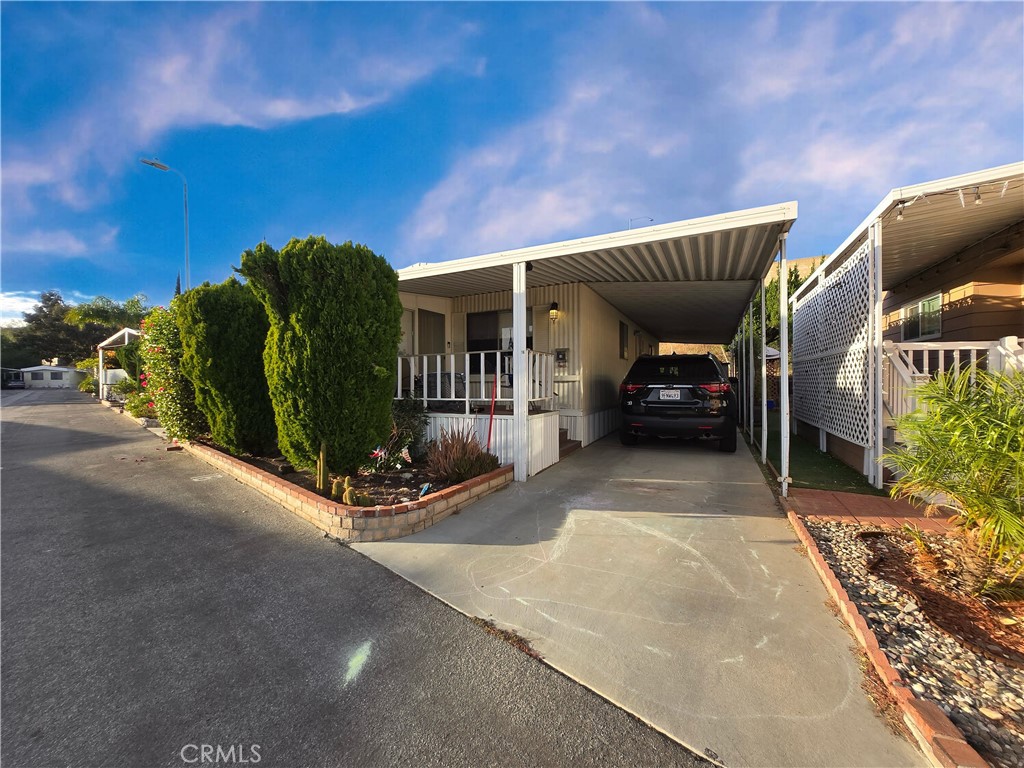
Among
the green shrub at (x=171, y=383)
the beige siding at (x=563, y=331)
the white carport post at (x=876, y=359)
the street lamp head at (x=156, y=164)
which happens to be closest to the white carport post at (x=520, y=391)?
the beige siding at (x=563, y=331)

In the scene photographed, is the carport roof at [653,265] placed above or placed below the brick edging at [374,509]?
above

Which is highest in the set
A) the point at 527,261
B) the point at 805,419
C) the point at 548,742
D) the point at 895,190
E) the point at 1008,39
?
the point at 1008,39

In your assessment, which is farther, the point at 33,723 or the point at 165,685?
the point at 165,685

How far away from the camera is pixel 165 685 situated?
1.97 metres

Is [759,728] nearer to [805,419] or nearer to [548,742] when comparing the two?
[548,742]

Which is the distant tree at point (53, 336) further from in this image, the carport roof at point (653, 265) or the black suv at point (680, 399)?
the black suv at point (680, 399)

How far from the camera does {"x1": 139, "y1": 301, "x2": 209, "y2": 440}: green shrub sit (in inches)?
281

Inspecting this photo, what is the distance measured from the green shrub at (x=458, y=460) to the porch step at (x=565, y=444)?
176cm

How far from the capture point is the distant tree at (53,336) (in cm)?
4391

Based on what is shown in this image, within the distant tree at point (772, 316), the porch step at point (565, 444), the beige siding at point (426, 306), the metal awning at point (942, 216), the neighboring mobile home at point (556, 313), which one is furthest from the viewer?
the distant tree at point (772, 316)

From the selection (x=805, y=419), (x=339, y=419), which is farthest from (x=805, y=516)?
(x=805, y=419)

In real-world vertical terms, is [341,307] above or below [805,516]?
above

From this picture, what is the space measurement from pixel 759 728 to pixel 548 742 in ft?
2.84

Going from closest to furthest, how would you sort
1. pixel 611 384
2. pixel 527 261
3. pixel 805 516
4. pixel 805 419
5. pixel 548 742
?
pixel 548 742, pixel 805 516, pixel 527 261, pixel 805 419, pixel 611 384
